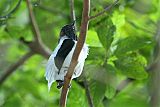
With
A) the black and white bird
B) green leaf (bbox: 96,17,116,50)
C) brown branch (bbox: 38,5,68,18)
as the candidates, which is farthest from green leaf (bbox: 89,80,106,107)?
brown branch (bbox: 38,5,68,18)

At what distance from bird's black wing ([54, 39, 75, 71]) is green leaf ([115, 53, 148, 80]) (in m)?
0.70

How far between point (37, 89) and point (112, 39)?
1.97m

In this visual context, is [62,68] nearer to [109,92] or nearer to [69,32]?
[69,32]

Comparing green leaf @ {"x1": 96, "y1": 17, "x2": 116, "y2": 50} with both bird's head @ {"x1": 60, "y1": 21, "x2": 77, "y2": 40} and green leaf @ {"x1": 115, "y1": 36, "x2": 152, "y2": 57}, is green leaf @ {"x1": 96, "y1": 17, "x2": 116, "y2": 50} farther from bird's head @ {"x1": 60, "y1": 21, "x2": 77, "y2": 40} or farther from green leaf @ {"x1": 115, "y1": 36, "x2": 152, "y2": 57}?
bird's head @ {"x1": 60, "y1": 21, "x2": 77, "y2": 40}

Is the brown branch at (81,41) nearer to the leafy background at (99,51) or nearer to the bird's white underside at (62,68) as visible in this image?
the bird's white underside at (62,68)

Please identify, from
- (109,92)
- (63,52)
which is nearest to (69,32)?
(63,52)

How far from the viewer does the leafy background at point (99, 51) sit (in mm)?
3379

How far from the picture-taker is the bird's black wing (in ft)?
8.94

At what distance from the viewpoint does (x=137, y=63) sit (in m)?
3.39

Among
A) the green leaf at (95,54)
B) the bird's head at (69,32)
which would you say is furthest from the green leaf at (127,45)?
the bird's head at (69,32)

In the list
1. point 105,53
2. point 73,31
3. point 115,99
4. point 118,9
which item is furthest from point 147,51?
point 73,31

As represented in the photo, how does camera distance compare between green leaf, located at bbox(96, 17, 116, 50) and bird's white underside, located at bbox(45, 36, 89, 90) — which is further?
green leaf, located at bbox(96, 17, 116, 50)

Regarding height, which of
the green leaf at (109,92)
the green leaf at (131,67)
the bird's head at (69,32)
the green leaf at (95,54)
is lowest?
the green leaf at (109,92)

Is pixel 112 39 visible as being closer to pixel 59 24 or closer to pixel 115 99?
pixel 115 99
